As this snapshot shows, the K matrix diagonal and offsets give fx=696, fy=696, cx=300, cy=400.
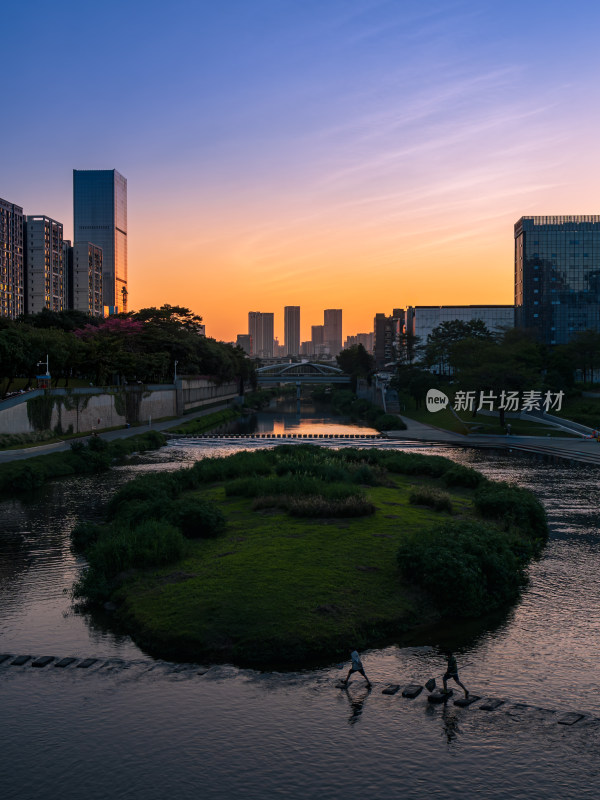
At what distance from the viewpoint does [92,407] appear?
295 feet

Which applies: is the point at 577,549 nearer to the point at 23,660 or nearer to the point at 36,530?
the point at 23,660

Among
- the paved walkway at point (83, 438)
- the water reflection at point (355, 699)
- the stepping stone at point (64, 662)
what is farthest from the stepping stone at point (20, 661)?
the paved walkway at point (83, 438)

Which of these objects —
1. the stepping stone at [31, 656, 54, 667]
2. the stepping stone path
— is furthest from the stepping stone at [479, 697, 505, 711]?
the stepping stone at [31, 656, 54, 667]

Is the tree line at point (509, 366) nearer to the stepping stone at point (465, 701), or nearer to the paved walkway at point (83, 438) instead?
the paved walkway at point (83, 438)

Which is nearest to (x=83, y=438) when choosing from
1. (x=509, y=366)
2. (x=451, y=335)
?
(x=509, y=366)

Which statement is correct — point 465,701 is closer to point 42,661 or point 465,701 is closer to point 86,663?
point 86,663

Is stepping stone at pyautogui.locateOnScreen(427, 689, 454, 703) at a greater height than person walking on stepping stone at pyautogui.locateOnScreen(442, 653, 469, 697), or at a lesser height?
lesser

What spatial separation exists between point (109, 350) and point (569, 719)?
92952 mm

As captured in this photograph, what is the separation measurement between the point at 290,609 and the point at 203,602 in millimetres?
3135

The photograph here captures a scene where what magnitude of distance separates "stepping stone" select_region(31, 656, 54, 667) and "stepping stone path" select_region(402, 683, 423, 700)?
1103cm

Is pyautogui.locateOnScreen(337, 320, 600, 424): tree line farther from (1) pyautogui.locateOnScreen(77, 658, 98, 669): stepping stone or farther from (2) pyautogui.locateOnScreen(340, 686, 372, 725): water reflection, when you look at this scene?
(1) pyautogui.locateOnScreen(77, 658, 98, 669): stepping stone

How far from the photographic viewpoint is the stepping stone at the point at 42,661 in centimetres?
2159

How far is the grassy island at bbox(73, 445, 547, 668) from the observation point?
75.8ft

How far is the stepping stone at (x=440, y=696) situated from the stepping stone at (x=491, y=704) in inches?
36.5
